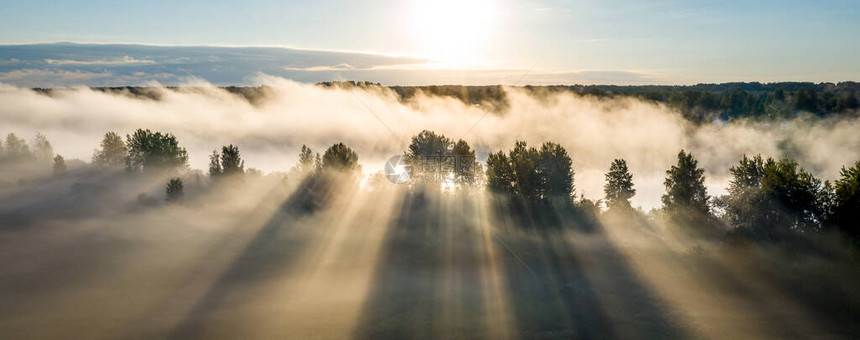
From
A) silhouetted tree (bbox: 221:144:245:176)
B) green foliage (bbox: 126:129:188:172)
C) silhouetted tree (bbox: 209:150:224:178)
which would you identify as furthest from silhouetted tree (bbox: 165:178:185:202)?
green foliage (bbox: 126:129:188:172)

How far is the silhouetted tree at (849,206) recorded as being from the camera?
152 feet

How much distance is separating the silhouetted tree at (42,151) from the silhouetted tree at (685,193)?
18533 centimetres

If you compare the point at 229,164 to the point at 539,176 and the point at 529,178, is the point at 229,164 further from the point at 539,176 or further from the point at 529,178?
the point at 539,176

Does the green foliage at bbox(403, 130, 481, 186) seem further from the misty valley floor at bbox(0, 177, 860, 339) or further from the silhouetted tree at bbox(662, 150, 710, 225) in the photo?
the silhouetted tree at bbox(662, 150, 710, 225)

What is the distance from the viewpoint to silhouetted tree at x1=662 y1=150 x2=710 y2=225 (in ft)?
195

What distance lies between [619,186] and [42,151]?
185 m

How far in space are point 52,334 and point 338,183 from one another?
54.3m

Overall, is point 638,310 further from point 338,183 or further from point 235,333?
point 338,183

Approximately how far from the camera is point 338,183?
9094 centimetres

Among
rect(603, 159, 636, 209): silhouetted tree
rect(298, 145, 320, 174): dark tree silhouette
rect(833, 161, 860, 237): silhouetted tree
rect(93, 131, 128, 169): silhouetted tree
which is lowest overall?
rect(93, 131, 128, 169): silhouetted tree

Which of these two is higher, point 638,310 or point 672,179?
point 672,179

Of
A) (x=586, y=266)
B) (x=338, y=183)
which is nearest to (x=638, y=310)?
(x=586, y=266)

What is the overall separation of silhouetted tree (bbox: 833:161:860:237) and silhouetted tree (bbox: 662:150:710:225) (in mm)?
12934

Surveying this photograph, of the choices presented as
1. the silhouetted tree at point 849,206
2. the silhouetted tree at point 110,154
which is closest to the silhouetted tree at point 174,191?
the silhouetted tree at point 110,154
